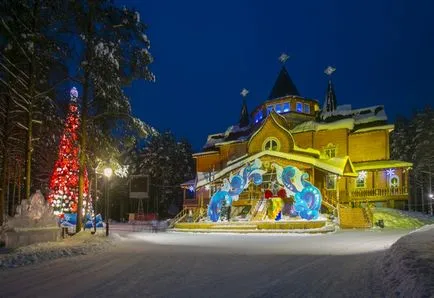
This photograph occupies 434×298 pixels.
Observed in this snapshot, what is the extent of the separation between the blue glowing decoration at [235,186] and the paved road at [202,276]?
19.1 m

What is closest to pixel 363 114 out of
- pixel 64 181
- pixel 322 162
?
pixel 322 162

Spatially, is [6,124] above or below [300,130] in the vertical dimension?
below

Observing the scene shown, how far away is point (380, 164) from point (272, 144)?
8767 millimetres

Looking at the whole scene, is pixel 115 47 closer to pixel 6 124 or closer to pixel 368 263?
pixel 6 124

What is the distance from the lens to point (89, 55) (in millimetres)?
20250

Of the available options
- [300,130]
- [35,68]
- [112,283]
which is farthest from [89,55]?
[300,130]

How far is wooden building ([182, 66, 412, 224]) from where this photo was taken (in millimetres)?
32656

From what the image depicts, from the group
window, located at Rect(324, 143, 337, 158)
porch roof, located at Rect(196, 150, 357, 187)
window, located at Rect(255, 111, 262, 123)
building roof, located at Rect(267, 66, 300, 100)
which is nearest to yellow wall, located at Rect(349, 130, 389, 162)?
window, located at Rect(324, 143, 337, 158)

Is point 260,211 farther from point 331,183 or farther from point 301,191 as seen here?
point 331,183

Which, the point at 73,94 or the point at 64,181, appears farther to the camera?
the point at 64,181

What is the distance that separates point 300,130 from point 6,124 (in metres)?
27.5

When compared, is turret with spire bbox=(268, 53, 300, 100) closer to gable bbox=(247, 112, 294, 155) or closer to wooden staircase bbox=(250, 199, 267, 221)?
gable bbox=(247, 112, 294, 155)

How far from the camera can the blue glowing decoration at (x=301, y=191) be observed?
28328 millimetres

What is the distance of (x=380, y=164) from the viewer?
36.0 meters
